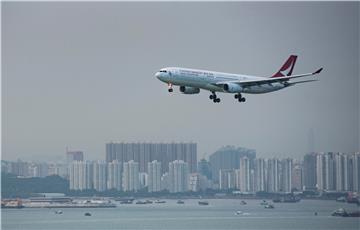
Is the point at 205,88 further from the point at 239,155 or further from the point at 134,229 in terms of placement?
the point at 239,155

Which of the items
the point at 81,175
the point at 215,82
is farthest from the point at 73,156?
the point at 215,82

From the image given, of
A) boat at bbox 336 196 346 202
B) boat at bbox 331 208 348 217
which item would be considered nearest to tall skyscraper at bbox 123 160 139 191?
boat at bbox 336 196 346 202

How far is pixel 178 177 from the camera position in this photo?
107 m

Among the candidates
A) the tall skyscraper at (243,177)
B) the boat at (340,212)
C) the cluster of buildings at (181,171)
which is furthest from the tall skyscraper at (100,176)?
the boat at (340,212)

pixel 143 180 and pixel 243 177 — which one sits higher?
pixel 243 177

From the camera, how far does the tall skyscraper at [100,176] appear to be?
10972 cm

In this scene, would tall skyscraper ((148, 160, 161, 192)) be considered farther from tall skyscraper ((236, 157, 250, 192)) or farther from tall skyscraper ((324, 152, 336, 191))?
tall skyscraper ((324, 152, 336, 191))

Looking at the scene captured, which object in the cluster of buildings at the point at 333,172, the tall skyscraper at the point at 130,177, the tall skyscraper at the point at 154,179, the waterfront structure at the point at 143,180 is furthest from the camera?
the waterfront structure at the point at 143,180

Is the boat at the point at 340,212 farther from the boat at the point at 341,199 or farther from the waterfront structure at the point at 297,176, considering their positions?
the waterfront structure at the point at 297,176

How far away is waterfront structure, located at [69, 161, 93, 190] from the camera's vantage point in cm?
10862

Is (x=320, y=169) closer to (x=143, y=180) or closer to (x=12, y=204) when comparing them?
(x=143, y=180)

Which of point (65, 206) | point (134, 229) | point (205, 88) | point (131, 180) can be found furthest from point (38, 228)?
point (205, 88)

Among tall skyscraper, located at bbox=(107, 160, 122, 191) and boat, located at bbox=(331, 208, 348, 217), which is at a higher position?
tall skyscraper, located at bbox=(107, 160, 122, 191)

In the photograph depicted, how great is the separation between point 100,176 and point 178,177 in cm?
977
